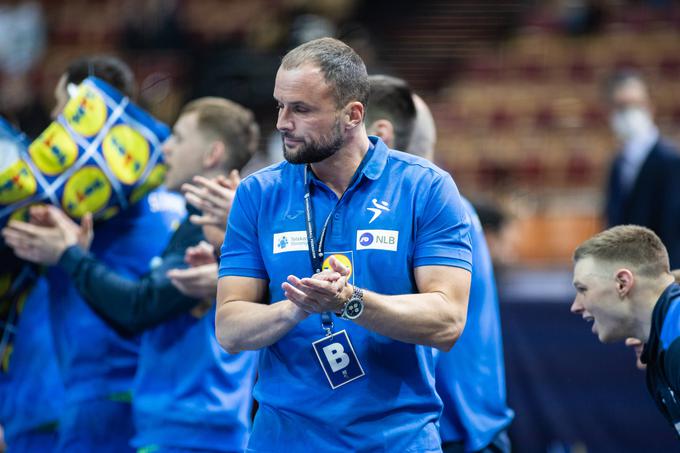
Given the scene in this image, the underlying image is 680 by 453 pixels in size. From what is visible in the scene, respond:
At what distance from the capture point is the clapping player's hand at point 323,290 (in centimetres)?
251

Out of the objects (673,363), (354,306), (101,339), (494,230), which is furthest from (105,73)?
(494,230)

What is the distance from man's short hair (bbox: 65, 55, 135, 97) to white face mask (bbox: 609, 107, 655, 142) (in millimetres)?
3884

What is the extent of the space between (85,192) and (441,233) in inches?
79.4

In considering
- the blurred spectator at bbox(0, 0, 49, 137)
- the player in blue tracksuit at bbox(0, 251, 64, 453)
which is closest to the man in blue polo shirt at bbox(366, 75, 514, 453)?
the player in blue tracksuit at bbox(0, 251, 64, 453)

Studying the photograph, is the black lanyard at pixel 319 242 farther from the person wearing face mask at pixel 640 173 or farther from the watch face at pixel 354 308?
the person wearing face mask at pixel 640 173

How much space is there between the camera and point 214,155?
4246 mm

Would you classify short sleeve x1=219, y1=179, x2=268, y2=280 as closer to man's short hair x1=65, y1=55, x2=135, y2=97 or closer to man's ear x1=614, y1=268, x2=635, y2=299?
man's ear x1=614, y1=268, x2=635, y2=299

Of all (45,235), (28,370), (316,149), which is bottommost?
(28,370)

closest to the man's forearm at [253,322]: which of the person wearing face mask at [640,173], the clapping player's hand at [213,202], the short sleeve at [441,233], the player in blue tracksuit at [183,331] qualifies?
the short sleeve at [441,233]

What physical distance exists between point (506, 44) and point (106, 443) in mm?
12268

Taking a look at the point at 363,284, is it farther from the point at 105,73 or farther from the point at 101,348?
the point at 105,73

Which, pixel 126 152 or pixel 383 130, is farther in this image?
pixel 126 152

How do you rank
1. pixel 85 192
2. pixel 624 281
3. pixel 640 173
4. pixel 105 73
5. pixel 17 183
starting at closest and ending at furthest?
1. pixel 624 281
2. pixel 17 183
3. pixel 85 192
4. pixel 105 73
5. pixel 640 173

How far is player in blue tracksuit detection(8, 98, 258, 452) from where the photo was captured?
158 inches
